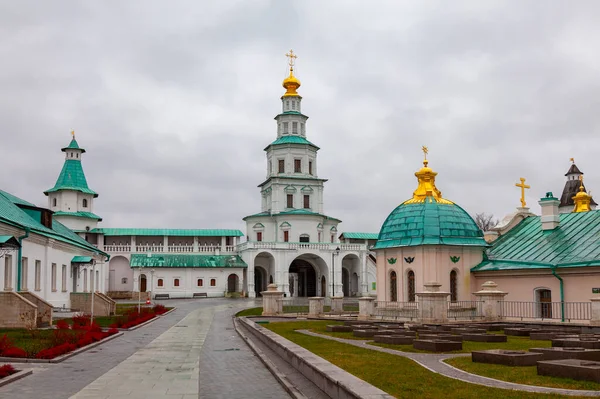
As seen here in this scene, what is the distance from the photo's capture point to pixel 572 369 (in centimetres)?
968

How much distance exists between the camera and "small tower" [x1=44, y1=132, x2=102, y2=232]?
7225 cm

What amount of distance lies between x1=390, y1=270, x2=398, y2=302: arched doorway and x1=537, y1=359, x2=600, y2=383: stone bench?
69.2 feet

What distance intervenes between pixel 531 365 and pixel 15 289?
23543mm

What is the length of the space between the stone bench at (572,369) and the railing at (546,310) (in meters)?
16.6

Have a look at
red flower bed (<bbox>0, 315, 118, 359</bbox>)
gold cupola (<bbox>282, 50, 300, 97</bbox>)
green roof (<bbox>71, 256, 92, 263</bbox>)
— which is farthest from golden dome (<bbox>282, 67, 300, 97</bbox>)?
red flower bed (<bbox>0, 315, 118, 359</bbox>)

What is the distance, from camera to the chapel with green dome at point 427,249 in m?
30.6

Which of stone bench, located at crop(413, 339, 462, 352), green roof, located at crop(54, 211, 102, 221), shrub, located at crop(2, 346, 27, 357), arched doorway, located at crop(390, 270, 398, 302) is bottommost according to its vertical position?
shrub, located at crop(2, 346, 27, 357)

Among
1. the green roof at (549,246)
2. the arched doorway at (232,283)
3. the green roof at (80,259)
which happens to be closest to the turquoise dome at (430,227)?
the green roof at (549,246)

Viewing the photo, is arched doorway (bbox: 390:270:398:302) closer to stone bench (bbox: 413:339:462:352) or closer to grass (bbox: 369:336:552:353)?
grass (bbox: 369:336:552:353)

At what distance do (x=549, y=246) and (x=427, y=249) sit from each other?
219 inches

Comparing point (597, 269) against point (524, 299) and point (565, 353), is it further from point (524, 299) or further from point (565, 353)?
point (565, 353)

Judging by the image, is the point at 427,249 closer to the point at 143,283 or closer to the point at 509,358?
the point at 509,358

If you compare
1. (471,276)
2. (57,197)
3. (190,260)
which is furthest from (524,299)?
(57,197)

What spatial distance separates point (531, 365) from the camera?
11.6 m
